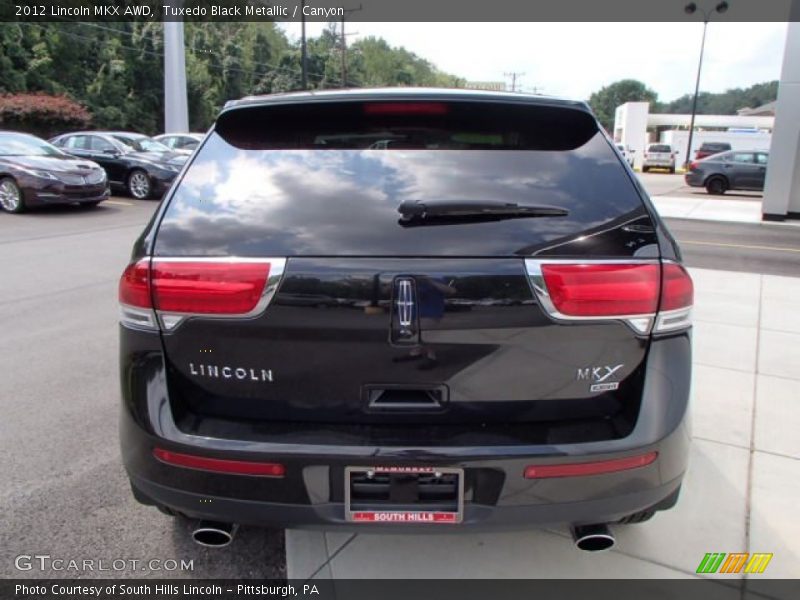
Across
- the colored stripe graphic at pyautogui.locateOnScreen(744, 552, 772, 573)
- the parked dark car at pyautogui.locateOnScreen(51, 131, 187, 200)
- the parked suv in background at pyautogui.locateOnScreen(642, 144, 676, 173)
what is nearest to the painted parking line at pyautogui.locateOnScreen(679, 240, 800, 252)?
the colored stripe graphic at pyautogui.locateOnScreen(744, 552, 772, 573)

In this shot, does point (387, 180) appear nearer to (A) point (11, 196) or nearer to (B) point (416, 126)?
(B) point (416, 126)

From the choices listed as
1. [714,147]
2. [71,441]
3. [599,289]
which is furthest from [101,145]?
[714,147]

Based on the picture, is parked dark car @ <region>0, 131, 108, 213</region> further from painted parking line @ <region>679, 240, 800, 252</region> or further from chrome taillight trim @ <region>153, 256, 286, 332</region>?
chrome taillight trim @ <region>153, 256, 286, 332</region>

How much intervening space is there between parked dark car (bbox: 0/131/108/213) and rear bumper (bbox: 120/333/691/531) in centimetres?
1194

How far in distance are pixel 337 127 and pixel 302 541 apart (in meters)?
1.68

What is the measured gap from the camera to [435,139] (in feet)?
7.33

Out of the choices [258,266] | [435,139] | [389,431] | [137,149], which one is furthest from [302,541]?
[137,149]

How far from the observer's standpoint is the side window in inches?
625

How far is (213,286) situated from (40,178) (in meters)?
12.2

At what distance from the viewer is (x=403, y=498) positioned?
1918mm

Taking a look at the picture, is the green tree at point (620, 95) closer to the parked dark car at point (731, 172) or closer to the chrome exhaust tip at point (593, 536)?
the parked dark car at point (731, 172)

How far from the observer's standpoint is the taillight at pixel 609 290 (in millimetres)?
1896

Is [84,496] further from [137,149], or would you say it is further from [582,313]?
[137,149]

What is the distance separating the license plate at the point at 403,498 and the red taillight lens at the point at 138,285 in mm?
860
